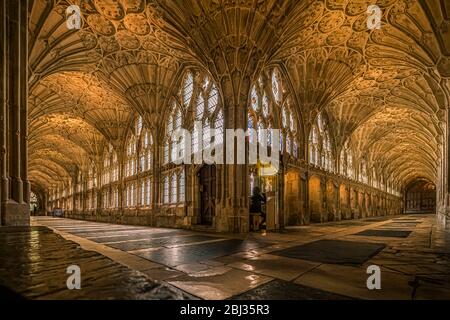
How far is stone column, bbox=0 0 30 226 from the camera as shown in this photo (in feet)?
17.8

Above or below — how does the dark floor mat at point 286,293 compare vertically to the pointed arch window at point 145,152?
below

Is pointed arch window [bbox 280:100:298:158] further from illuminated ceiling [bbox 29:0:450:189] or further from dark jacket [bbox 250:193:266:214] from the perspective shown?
dark jacket [bbox 250:193:266:214]

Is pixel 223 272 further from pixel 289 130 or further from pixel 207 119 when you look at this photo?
pixel 289 130

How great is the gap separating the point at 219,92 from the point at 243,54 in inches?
83.7

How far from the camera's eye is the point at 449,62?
14.0m

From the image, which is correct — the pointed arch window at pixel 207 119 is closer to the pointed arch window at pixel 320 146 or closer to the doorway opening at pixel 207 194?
the doorway opening at pixel 207 194

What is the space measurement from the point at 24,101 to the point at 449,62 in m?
18.5

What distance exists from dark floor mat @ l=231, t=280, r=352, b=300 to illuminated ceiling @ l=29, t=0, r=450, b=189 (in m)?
10.5

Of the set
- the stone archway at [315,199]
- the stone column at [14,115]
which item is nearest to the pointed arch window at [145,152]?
the stone archway at [315,199]

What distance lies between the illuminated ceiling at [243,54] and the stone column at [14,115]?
788 centimetres

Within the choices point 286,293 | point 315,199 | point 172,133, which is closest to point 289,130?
point 315,199

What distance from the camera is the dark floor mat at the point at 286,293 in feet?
9.54
